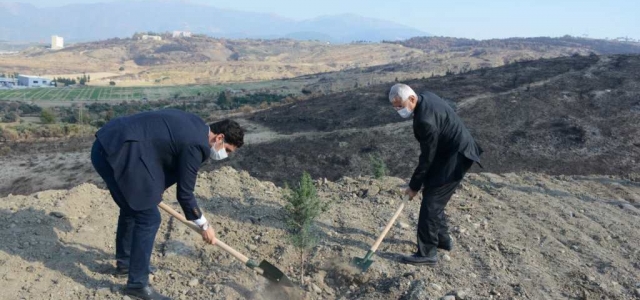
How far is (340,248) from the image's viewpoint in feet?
16.8

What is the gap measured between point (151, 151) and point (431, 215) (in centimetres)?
267

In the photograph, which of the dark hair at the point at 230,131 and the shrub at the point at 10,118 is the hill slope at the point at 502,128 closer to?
the dark hair at the point at 230,131

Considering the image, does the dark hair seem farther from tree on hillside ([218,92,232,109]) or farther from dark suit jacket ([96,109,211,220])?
tree on hillside ([218,92,232,109])

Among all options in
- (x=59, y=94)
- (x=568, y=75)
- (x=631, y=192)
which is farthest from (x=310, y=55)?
(x=631, y=192)

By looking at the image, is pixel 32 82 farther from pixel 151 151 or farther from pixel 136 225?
pixel 151 151

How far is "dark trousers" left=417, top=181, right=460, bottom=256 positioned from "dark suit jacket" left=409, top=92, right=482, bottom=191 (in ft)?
0.29

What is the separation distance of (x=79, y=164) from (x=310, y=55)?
131285mm

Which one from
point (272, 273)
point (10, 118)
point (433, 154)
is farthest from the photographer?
point (10, 118)

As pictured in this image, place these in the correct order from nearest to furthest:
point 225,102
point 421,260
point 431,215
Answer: point 431,215
point 421,260
point 225,102

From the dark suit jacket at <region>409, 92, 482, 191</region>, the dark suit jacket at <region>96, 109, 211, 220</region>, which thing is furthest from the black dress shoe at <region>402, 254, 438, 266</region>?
the dark suit jacket at <region>96, 109, 211, 220</region>

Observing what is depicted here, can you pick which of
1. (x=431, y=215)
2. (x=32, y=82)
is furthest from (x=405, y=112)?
(x=32, y=82)

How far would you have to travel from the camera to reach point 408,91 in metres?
4.23

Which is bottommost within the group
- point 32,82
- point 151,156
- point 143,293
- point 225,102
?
point 32,82

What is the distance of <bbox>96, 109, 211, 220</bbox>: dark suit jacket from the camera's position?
3.62m
